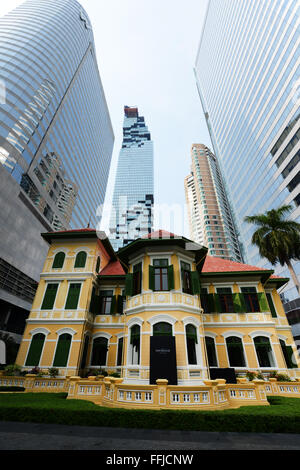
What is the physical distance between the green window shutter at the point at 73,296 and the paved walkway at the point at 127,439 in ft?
33.0

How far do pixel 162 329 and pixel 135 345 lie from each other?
207cm

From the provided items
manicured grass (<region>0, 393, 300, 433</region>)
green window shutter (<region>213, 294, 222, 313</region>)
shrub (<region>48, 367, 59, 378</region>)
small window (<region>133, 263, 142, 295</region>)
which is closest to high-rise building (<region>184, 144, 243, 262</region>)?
green window shutter (<region>213, 294, 222, 313</region>)

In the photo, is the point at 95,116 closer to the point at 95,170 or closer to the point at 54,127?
the point at 95,170

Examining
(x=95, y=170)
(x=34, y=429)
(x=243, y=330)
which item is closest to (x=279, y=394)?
(x=243, y=330)

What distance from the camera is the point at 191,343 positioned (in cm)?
1264

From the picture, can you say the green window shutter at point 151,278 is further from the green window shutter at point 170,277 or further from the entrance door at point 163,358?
the entrance door at point 163,358

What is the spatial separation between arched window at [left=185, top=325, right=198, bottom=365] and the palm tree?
11807 millimetres

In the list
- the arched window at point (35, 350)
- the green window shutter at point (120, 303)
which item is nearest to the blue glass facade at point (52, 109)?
the arched window at point (35, 350)

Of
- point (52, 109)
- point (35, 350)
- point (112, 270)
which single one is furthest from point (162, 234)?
point (52, 109)

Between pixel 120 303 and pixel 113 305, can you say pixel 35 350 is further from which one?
pixel 120 303
